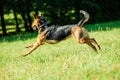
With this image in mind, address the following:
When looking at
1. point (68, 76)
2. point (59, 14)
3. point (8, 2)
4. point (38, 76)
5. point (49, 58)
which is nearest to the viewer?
point (68, 76)

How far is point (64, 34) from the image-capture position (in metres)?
12.1

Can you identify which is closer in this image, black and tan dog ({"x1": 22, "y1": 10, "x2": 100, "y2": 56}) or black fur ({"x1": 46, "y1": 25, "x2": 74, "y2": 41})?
black and tan dog ({"x1": 22, "y1": 10, "x2": 100, "y2": 56})

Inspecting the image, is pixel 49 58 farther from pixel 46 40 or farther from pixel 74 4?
pixel 74 4

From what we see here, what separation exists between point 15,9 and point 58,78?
3464 cm

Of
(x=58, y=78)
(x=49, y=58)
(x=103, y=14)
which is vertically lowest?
(x=103, y=14)

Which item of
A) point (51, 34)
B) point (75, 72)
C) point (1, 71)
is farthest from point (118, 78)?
point (51, 34)

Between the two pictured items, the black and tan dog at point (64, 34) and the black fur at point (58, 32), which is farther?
the black fur at point (58, 32)

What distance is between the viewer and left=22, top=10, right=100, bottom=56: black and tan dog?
38.7 feet

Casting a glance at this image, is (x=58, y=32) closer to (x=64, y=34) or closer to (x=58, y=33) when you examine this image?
(x=58, y=33)

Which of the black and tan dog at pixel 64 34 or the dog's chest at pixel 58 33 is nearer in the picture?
the black and tan dog at pixel 64 34

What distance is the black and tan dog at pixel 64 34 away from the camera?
11805 mm

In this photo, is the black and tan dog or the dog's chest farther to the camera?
the dog's chest

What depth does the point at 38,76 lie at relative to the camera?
8.76m

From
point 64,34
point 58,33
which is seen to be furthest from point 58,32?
point 64,34
